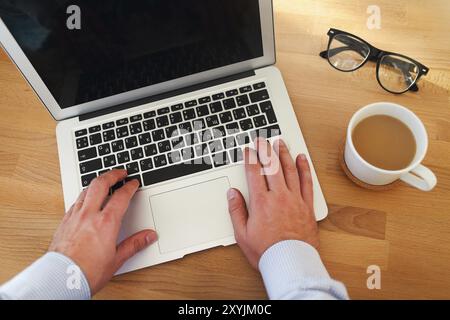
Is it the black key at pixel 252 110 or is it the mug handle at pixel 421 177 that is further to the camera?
the black key at pixel 252 110

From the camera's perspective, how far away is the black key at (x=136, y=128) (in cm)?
66

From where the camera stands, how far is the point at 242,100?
66 cm

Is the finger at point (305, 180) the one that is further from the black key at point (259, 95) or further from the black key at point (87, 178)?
the black key at point (87, 178)

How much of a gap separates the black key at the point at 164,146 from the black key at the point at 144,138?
2 cm

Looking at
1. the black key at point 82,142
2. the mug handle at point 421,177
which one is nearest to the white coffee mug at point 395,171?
the mug handle at point 421,177

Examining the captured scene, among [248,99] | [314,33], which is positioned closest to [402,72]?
[314,33]

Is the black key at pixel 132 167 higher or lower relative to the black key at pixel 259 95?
lower

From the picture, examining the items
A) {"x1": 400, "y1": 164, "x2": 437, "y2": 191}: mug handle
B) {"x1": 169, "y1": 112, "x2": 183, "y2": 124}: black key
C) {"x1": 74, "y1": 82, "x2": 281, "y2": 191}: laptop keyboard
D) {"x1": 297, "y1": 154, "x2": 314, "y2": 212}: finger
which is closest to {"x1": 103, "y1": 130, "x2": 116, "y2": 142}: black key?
{"x1": 74, "y1": 82, "x2": 281, "y2": 191}: laptop keyboard

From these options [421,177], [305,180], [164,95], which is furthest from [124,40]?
[421,177]

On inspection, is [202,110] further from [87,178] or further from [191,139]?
[87,178]

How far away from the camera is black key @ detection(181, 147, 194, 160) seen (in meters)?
0.64

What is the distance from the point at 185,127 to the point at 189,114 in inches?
1.0

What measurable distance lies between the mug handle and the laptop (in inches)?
5.3

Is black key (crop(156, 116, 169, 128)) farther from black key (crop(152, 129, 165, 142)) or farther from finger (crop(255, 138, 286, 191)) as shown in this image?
finger (crop(255, 138, 286, 191))
